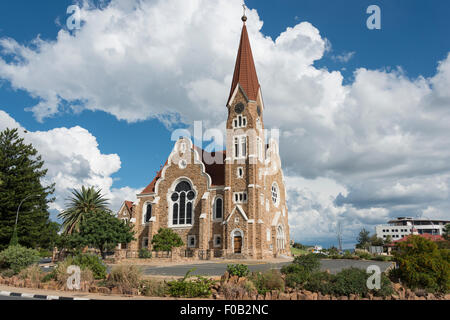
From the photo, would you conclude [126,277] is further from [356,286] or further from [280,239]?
[280,239]

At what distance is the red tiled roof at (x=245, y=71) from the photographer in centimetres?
4428

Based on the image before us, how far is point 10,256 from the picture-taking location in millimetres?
19234

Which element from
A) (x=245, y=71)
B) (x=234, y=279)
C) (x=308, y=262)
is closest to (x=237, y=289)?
(x=234, y=279)

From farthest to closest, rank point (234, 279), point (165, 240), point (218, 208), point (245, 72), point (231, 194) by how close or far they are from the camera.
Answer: point (245, 72), point (218, 208), point (231, 194), point (165, 240), point (234, 279)

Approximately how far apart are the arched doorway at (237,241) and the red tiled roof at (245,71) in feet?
55.0

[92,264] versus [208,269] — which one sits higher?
[92,264]

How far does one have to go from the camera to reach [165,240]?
40.0 meters

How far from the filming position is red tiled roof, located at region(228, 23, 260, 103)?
44281mm

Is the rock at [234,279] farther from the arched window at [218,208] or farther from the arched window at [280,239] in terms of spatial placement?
the arched window at [280,239]

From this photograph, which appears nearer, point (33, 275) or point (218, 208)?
point (33, 275)

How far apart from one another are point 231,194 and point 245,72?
1641 cm

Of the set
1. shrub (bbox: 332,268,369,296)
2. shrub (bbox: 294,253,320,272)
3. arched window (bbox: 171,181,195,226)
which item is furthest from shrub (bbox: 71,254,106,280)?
arched window (bbox: 171,181,195,226)
